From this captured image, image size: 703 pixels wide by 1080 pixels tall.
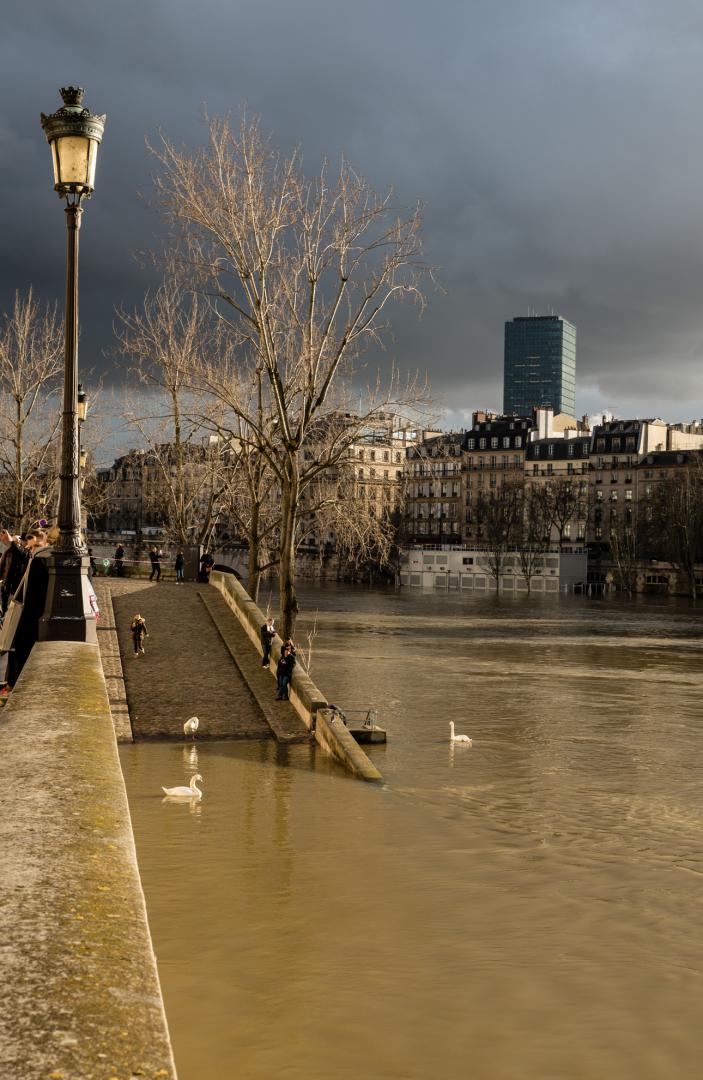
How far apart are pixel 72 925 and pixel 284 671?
2235 centimetres

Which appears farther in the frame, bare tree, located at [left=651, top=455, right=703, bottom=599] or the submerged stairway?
bare tree, located at [left=651, top=455, right=703, bottom=599]

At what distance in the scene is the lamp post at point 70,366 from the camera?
1331 cm

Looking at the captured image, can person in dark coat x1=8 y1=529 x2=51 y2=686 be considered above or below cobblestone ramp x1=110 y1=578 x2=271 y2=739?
above

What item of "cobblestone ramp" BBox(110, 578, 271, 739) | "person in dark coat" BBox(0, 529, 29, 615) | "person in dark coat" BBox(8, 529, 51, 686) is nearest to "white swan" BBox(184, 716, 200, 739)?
"cobblestone ramp" BBox(110, 578, 271, 739)

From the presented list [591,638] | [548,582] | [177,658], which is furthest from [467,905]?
[548,582]

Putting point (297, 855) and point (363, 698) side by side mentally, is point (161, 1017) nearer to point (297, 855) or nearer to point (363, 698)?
point (297, 855)

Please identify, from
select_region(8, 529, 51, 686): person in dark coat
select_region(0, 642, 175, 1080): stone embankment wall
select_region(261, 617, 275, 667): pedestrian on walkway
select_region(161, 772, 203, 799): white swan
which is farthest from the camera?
select_region(261, 617, 275, 667): pedestrian on walkway

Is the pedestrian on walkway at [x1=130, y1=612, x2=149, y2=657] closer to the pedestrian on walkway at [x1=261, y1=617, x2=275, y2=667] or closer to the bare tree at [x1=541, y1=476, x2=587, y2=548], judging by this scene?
the pedestrian on walkway at [x1=261, y1=617, x2=275, y2=667]

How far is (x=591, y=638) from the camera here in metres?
67.9

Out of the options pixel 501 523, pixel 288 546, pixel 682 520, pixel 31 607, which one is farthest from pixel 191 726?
pixel 501 523

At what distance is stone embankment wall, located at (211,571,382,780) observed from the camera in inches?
896

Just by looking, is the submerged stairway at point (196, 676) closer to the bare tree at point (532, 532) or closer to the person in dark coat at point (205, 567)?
the person in dark coat at point (205, 567)

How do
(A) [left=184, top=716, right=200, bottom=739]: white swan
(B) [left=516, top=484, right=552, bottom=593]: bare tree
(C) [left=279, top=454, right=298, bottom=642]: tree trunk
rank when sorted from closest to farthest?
(A) [left=184, top=716, right=200, bottom=739]: white swan < (C) [left=279, top=454, right=298, bottom=642]: tree trunk < (B) [left=516, top=484, right=552, bottom=593]: bare tree

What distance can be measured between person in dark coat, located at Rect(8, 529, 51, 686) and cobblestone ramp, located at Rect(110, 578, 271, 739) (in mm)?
11732
